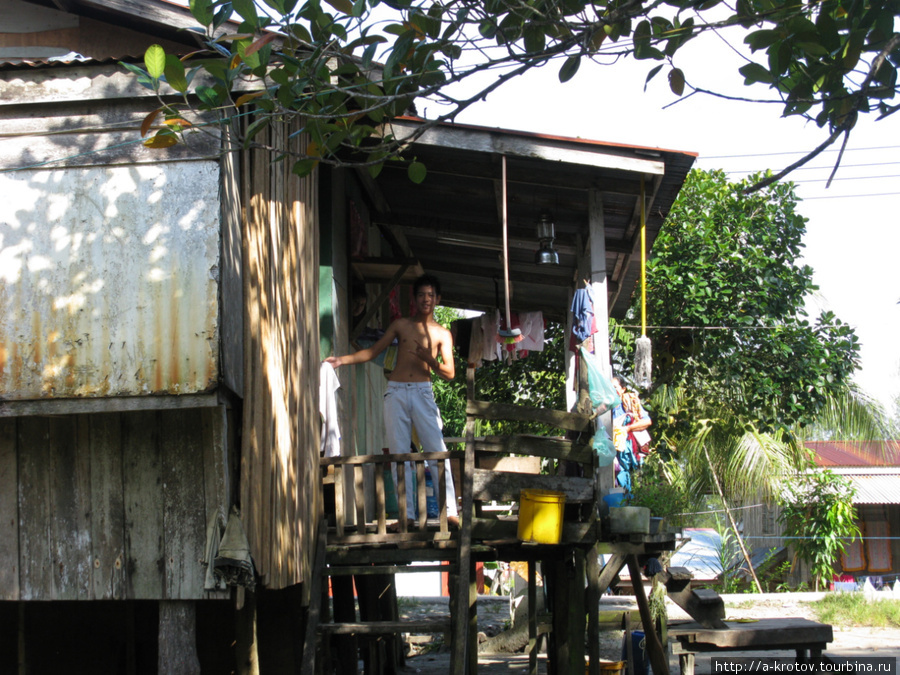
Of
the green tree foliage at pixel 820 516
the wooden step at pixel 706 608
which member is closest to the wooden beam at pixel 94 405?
the wooden step at pixel 706 608

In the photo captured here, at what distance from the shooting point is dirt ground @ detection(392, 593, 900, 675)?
1177 centimetres

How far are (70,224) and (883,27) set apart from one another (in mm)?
4274

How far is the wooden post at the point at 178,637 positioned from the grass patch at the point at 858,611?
1251 cm

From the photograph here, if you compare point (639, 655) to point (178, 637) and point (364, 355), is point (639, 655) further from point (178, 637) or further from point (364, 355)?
point (178, 637)

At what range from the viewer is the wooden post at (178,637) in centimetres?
545

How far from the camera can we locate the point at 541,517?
21.2 feet

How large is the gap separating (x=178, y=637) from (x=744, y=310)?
472 inches

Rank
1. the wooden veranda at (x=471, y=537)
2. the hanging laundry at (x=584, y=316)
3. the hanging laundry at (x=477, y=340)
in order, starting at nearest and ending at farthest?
the wooden veranda at (x=471, y=537), the hanging laundry at (x=584, y=316), the hanging laundry at (x=477, y=340)

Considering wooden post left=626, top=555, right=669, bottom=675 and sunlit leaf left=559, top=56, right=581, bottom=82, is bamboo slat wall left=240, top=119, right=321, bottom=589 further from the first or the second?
wooden post left=626, top=555, right=669, bottom=675

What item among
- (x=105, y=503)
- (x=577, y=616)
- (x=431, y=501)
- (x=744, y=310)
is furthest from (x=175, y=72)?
(x=744, y=310)

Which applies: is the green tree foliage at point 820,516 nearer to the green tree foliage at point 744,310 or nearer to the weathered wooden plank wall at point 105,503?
the green tree foliage at point 744,310

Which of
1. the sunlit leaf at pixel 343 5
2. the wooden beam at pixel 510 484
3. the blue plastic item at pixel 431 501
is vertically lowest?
the blue plastic item at pixel 431 501

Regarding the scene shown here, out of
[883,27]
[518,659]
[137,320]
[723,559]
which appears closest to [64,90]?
[137,320]

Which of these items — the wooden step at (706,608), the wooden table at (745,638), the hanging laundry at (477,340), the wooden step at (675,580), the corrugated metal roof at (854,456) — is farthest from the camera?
the corrugated metal roof at (854,456)
